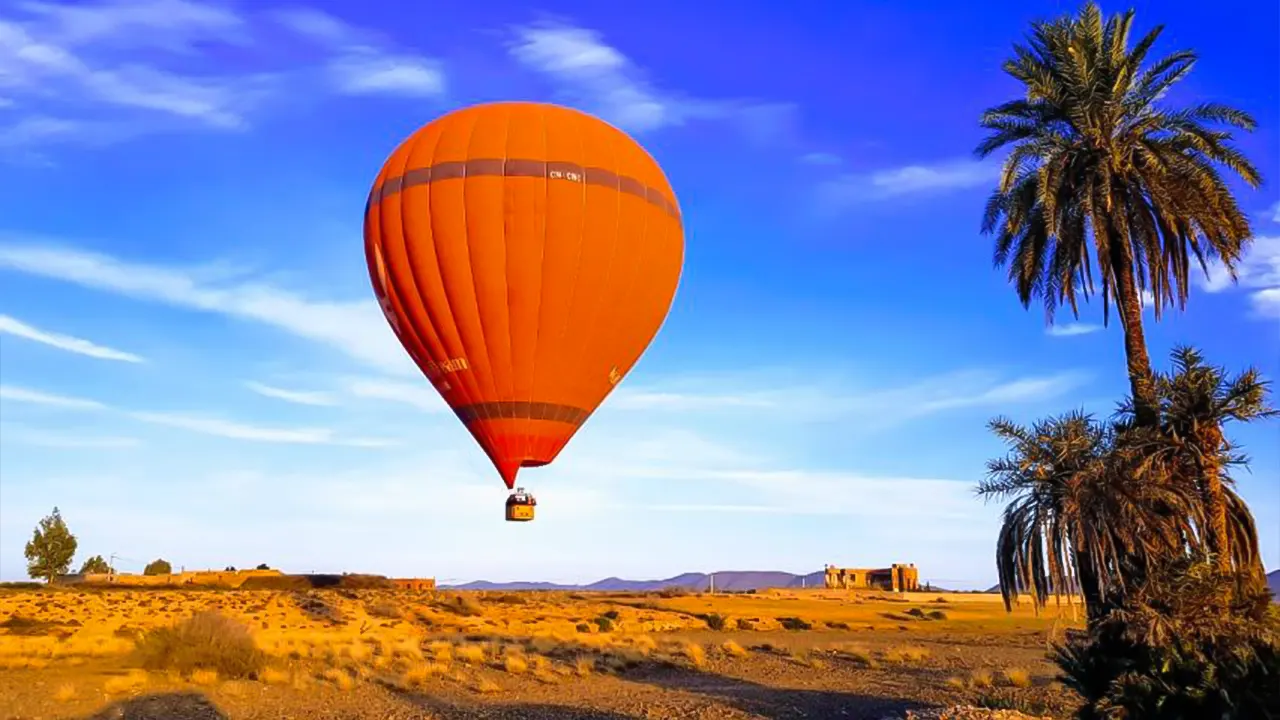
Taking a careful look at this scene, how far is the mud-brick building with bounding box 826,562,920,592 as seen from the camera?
9844 cm

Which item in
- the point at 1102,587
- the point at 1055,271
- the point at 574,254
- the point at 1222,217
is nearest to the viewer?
the point at 1102,587

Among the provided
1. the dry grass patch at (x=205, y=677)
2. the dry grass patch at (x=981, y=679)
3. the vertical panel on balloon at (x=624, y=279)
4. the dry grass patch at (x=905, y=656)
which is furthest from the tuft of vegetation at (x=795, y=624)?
the dry grass patch at (x=205, y=677)

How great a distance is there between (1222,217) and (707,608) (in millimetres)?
47039

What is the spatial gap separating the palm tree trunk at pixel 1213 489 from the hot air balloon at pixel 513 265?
52.1 feet

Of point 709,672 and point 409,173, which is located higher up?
point 409,173

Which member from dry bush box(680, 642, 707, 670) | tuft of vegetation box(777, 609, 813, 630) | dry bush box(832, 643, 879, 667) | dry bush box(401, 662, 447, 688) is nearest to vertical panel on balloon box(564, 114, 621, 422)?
dry bush box(401, 662, 447, 688)

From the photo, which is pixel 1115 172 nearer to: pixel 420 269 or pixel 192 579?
pixel 420 269

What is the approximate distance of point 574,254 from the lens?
92.9ft

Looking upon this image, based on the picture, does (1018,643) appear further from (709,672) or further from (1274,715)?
(1274,715)

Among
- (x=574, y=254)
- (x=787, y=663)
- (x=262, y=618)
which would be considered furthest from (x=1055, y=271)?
(x=262, y=618)

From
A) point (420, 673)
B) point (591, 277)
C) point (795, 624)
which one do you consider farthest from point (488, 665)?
point (795, 624)

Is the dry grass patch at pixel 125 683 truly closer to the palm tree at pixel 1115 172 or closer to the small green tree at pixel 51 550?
the palm tree at pixel 1115 172

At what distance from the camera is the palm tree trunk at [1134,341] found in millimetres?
19156

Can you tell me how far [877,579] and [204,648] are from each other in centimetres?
8656
